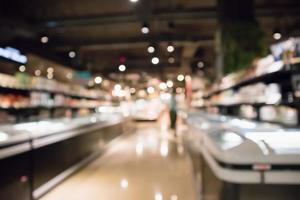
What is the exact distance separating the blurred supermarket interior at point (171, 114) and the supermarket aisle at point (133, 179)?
0.06 ft

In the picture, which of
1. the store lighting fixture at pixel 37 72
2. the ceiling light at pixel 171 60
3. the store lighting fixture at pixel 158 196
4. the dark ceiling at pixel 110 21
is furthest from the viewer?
the ceiling light at pixel 171 60

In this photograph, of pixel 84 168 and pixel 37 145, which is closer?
pixel 37 145

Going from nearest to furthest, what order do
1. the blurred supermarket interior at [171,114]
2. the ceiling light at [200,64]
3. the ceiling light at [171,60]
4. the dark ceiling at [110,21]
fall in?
the blurred supermarket interior at [171,114] → the dark ceiling at [110,21] → the ceiling light at [200,64] → the ceiling light at [171,60]

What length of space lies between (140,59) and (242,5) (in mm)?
13674

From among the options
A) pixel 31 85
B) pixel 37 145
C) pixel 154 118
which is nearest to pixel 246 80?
pixel 37 145

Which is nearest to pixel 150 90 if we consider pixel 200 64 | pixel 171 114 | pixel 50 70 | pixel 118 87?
pixel 118 87

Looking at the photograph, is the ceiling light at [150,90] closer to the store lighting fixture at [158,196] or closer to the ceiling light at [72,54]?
the ceiling light at [72,54]

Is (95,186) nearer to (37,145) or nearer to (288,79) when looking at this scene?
(37,145)

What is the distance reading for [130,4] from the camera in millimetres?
10453

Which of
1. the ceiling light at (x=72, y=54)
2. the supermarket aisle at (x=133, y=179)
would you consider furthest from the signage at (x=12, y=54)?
the ceiling light at (x=72, y=54)

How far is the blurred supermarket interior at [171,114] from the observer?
2.55m

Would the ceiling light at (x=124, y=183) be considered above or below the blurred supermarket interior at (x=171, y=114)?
below

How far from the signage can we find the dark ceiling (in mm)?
252

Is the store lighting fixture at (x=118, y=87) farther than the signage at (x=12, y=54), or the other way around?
the store lighting fixture at (x=118, y=87)
